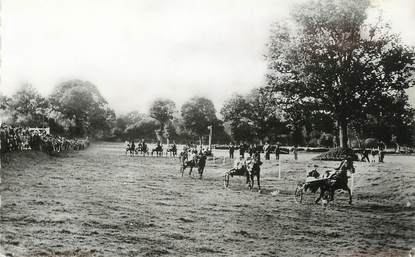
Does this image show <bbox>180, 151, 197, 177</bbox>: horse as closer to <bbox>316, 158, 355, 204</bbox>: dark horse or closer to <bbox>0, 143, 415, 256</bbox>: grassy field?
<bbox>0, 143, 415, 256</bbox>: grassy field

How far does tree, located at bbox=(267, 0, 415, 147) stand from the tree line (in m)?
0.01

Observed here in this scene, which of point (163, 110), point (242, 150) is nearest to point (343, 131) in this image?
point (242, 150)

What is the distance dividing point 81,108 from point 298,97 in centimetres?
287

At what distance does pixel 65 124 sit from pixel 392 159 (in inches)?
A: 205

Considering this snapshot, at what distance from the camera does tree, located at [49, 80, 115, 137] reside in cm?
503

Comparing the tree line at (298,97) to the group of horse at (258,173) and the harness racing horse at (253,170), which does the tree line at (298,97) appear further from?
the group of horse at (258,173)

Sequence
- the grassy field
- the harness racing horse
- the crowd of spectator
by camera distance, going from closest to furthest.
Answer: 1. the grassy field
2. the crowd of spectator
3. the harness racing horse

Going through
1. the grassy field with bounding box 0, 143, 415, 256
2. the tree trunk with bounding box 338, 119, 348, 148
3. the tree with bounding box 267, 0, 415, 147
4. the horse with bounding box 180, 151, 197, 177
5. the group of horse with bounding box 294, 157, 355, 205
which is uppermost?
the tree with bounding box 267, 0, 415, 147

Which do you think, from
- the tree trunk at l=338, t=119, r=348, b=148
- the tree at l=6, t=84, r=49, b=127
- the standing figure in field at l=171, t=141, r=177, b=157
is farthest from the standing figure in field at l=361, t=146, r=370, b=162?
the tree at l=6, t=84, r=49, b=127

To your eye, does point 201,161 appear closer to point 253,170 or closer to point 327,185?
point 253,170

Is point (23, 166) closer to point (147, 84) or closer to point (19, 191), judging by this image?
point (19, 191)

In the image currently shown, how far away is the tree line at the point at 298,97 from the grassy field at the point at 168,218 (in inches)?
23.4

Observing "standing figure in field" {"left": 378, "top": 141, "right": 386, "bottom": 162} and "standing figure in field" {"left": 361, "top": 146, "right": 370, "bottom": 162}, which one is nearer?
"standing figure in field" {"left": 361, "top": 146, "right": 370, "bottom": 162}

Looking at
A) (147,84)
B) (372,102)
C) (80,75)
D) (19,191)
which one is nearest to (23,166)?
(19,191)
